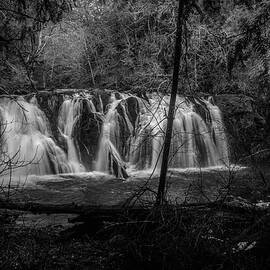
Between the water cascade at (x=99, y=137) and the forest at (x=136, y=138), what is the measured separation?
0.05m

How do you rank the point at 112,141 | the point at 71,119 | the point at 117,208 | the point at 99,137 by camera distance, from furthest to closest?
Result: the point at 71,119
the point at 112,141
the point at 99,137
the point at 117,208

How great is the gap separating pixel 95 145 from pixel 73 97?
265cm

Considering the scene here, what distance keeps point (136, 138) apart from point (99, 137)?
4.99 feet

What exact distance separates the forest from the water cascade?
53mm

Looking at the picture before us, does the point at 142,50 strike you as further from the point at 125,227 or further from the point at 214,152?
the point at 125,227

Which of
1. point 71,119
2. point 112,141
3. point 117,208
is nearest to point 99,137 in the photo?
point 112,141

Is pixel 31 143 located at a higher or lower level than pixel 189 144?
higher

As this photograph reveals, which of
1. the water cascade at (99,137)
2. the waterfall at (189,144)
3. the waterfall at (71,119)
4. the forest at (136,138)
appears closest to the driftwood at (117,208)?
the forest at (136,138)

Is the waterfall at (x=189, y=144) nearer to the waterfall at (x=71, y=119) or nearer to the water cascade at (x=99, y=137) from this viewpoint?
the water cascade at (x=99, y=137)

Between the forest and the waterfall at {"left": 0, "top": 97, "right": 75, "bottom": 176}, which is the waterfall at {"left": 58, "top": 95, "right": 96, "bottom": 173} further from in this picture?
the waterfall at {"left": 0, "top": 97, "right": 75, "bottom": 176}

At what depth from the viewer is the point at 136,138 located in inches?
586

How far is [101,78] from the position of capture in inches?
941

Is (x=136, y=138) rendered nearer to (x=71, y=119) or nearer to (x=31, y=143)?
(x=71, y=119)

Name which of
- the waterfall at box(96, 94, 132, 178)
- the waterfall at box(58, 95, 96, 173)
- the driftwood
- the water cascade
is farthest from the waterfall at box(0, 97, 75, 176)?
the driftwood
